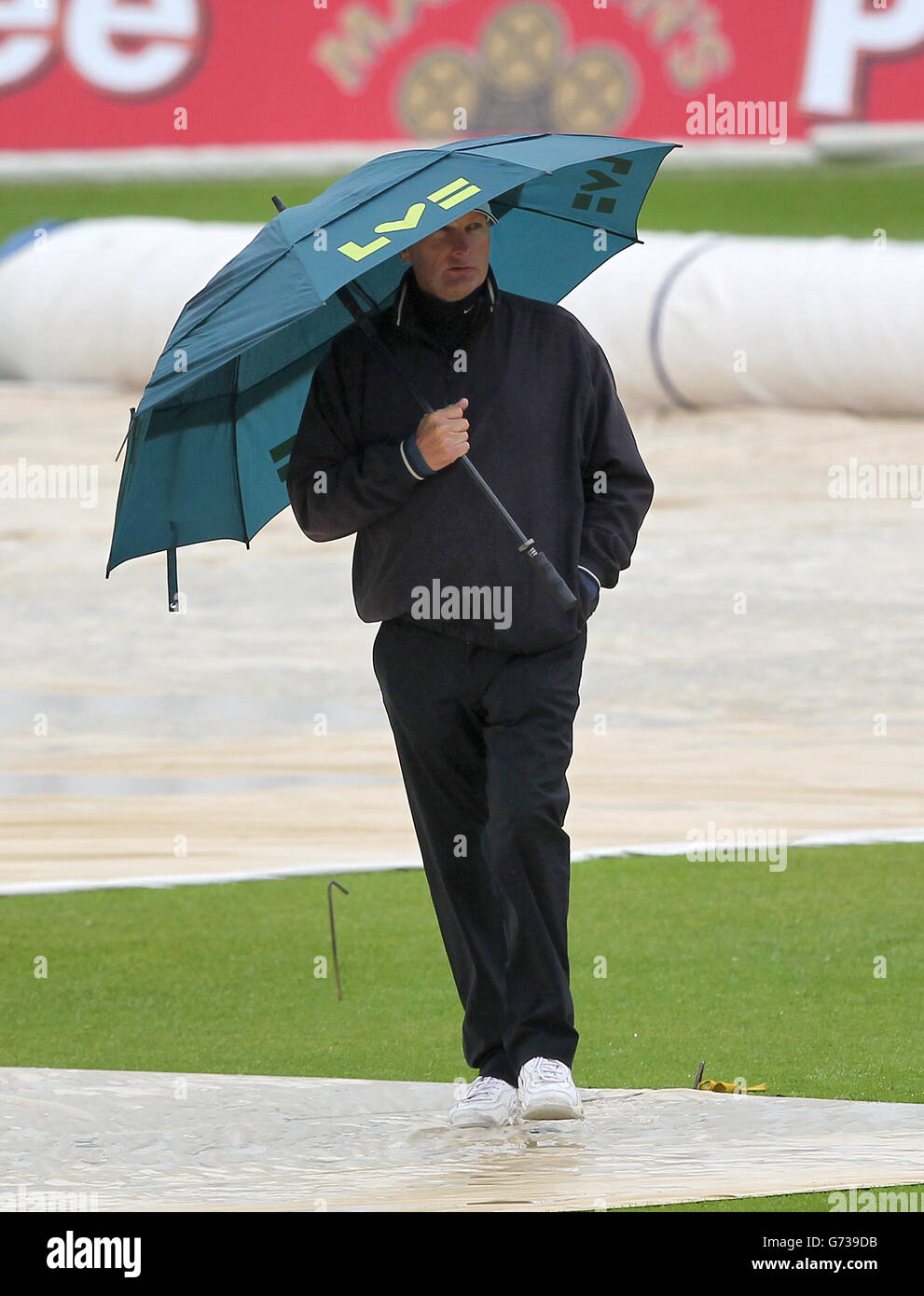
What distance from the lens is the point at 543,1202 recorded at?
405 centimetres

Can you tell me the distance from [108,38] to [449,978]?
73.8 ft

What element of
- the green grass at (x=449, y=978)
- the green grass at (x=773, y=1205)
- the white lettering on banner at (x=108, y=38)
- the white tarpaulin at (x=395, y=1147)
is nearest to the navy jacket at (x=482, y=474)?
the white tarpaulin at (x=395, y=1147)

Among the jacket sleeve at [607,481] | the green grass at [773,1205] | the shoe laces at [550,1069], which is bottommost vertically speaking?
the green grass at [773,1205]

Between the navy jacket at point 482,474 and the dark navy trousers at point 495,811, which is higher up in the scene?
the navy jacket at point 482,474

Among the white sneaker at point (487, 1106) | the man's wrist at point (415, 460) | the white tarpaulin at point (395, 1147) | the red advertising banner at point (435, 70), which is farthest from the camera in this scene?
the red advertising banner at point (435, 70)

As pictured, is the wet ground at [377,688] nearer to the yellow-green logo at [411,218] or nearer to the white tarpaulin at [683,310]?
the white tarpaulin at [683,310]

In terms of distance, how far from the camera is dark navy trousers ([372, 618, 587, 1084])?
468 cm

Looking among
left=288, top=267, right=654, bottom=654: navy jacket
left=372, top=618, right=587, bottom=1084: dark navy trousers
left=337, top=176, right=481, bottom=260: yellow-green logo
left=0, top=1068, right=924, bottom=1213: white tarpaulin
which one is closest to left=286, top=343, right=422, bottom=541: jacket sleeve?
left=288, top=267, right=654, bottom=654: navy jacket

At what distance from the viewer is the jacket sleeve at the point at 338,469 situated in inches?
185

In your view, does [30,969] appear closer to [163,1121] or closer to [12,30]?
[163,1121]

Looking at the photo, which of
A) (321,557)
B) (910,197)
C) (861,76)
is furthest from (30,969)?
(910,197)

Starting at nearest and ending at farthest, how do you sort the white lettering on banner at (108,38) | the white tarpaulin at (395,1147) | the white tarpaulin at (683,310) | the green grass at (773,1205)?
the green grass at (773,1205), the white tarpaulin at (395,1147), the white tarpaulin at (683,310), the white lettering on banner at (108,38)

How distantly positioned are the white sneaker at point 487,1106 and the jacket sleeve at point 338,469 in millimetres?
1167

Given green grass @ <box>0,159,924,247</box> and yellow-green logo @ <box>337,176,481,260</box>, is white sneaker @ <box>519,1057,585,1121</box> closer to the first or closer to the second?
yellow-green logo @ <box>337,176,481,260</box>
